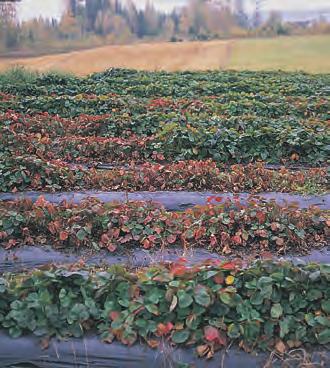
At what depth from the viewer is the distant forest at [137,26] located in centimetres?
1415

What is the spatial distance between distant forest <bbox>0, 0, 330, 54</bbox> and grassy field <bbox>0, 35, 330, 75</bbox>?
0.26 m

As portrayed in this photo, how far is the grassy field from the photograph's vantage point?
49.5 feet

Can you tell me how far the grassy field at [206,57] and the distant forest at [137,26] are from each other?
259mm

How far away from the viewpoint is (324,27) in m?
15.5

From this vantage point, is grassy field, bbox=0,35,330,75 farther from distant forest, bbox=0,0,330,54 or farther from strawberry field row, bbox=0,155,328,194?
strawberry field row, bbox=0,155,328,194

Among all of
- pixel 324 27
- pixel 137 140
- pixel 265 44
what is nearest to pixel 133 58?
pixel 265 44

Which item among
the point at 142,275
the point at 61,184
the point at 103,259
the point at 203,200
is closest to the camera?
the point at 142,275

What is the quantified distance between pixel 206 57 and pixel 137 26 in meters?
2.76

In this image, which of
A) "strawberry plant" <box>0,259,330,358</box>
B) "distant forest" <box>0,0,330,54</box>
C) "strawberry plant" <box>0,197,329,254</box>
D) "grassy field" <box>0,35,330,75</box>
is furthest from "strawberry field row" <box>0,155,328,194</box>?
"grassy field" <box>0,35,330,75</box>

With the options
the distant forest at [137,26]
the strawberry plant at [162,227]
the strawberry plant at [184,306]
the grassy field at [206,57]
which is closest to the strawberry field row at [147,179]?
the strawberry plant at [162,227]

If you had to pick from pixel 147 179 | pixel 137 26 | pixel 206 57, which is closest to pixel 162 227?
pixel 147 179

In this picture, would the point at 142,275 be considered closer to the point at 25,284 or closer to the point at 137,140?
the point at 25,284

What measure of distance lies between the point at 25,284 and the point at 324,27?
1406cm

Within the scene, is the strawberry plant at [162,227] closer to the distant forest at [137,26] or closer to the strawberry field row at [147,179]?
the strawberry field row at [147,179]
